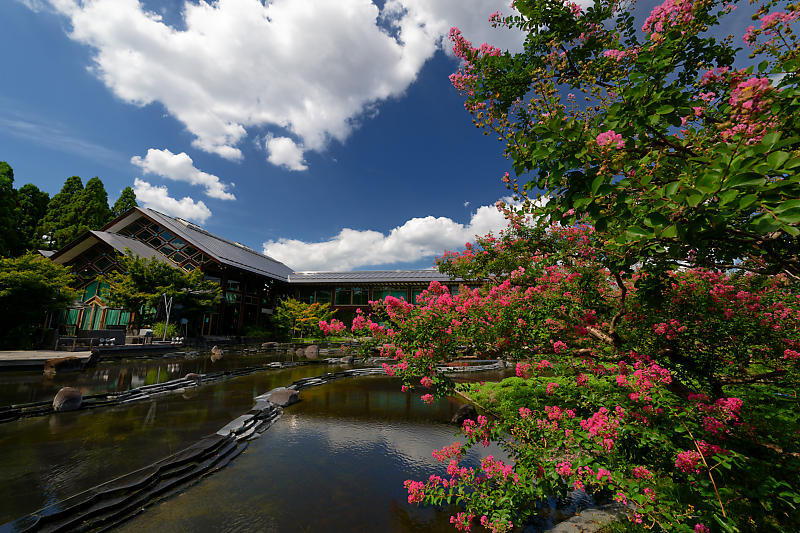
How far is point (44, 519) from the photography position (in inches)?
156

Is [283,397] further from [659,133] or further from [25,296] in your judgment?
[25,296]

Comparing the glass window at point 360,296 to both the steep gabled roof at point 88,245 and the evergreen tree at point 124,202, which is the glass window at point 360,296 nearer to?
the steep gabled roof at point 88,245

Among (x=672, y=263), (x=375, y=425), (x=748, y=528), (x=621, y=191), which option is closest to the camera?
(x=621, y=191)

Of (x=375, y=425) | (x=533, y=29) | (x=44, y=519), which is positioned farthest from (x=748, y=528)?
(x=44, y=519)

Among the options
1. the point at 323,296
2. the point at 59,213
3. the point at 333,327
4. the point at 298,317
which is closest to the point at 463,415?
the point at 333,327

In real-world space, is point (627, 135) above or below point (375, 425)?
above

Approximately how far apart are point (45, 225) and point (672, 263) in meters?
52.0

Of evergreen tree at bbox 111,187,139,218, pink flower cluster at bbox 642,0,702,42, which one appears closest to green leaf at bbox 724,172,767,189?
pink flower cluster at bbox 642,0,702,42

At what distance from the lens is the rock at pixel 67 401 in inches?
334

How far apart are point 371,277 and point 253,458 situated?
3176cm

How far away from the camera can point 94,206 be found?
35812mm

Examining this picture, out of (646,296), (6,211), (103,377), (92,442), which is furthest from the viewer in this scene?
(6,211)

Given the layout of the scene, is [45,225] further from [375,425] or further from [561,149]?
[561,149]

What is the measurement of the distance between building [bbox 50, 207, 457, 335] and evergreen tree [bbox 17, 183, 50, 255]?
10658mm
